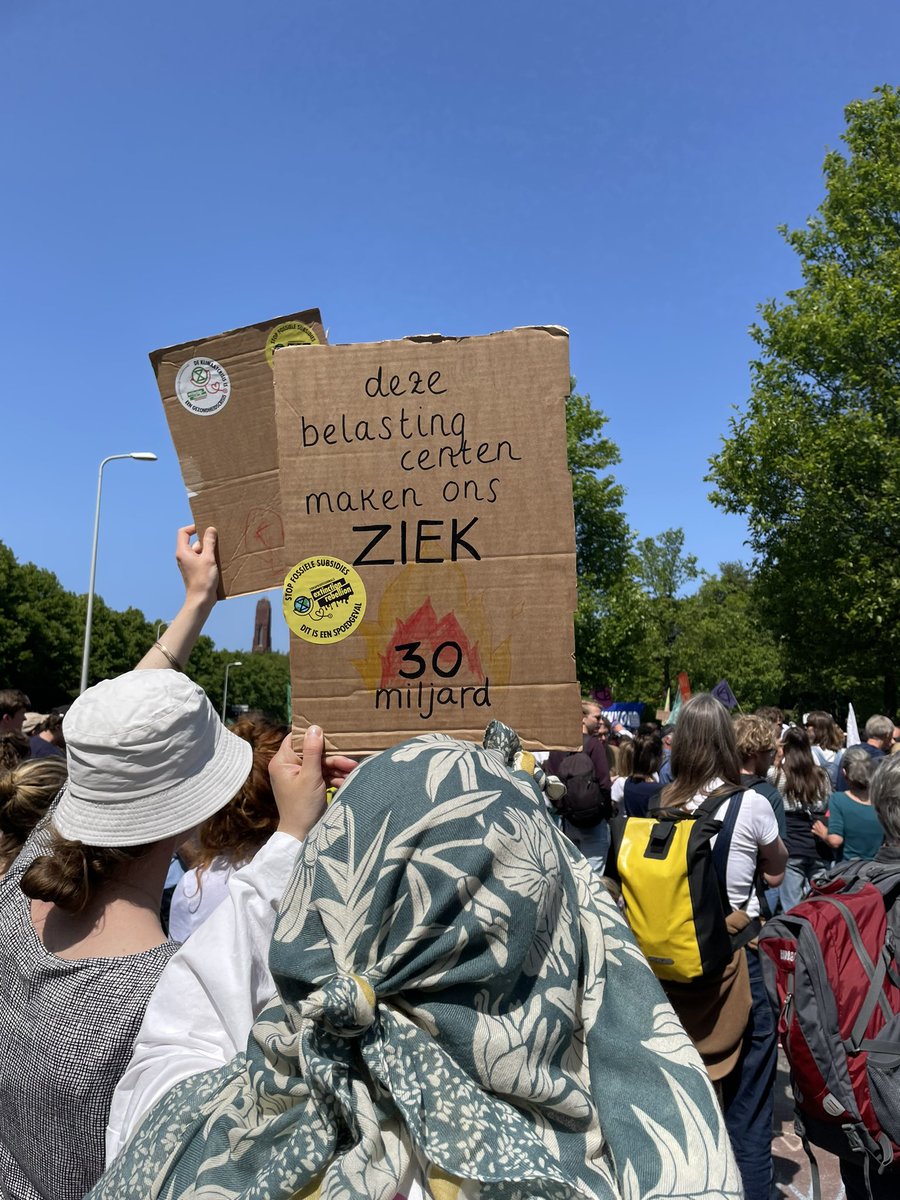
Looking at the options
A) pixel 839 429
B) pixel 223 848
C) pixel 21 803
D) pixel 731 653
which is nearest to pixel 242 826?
pixel 223 848

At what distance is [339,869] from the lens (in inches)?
48.3

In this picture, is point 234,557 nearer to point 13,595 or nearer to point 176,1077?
point 176,1077

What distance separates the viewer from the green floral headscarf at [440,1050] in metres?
1.16

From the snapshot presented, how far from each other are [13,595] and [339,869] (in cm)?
4400

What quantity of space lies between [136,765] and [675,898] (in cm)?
217

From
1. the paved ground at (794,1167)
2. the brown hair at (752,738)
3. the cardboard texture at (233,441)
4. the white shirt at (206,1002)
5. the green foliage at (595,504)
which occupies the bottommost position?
the paved ground at (794,1167)

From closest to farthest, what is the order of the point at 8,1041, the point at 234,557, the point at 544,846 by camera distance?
the point at 544,846 < the point at 8,1041 < the point at 234,557

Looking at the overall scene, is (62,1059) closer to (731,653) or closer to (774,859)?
(774,859)

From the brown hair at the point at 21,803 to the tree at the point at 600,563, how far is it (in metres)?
24.2

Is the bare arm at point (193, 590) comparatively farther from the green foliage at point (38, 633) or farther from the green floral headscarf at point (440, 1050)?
the green foliage at point (38, 633)

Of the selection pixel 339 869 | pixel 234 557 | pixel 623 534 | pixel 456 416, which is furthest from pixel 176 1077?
pixel 623 534

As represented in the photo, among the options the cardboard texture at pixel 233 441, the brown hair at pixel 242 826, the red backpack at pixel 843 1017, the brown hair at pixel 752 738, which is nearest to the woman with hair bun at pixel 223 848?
the brown hair at pixel 242 826

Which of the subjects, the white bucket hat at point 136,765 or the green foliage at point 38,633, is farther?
the green foliage at point 38,633

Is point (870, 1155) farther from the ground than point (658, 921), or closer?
closer
